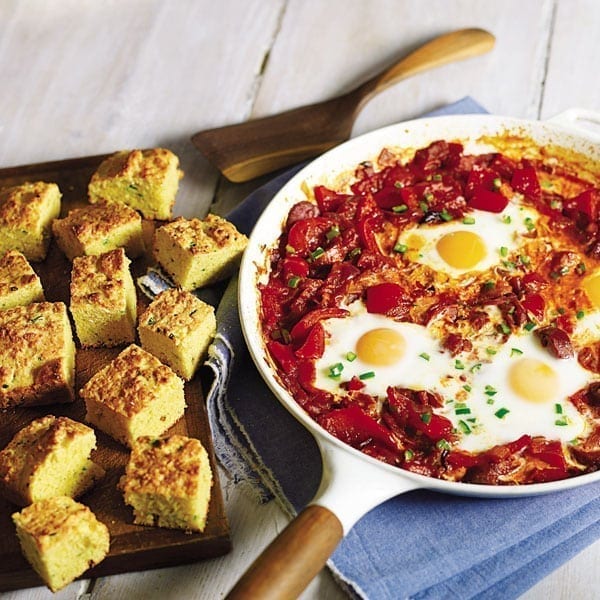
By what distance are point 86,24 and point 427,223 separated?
126 inches

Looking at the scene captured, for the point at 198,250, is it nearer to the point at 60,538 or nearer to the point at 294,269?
the point at 294,269

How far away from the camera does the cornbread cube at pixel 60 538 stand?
3539 mm

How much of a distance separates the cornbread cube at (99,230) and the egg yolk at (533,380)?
204cm

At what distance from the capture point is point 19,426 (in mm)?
4242

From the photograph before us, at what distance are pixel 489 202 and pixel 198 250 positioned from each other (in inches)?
63.9

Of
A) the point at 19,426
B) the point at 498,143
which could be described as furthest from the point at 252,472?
the point at 498,143

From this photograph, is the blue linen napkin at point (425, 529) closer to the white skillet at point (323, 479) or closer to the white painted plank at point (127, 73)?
the white skillet at point (323, 479)

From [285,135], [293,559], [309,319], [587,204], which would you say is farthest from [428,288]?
[293,559]

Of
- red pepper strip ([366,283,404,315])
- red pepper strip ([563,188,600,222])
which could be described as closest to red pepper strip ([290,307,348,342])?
red pepper strip ([366,283,404,315])

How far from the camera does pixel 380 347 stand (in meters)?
4.41

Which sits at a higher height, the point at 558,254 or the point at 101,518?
the point at 558,254

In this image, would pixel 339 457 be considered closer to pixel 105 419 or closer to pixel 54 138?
pixel 105 419

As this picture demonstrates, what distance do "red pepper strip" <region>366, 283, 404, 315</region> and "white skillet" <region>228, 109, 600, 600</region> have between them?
0.56m

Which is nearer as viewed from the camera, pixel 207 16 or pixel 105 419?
pixel 105 419
